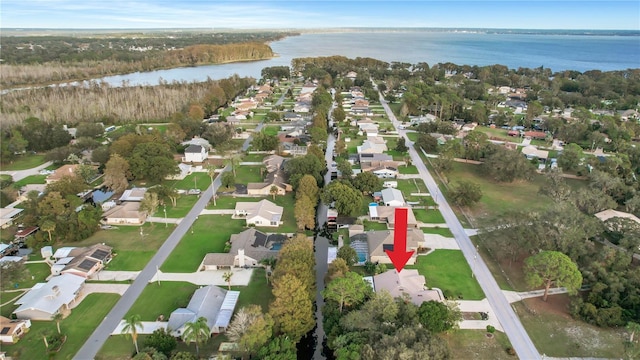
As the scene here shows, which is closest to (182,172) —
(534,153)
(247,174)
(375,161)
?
(247,174)

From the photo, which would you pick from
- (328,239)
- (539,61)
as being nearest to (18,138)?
(328,239)

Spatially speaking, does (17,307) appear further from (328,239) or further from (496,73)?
(496,73)

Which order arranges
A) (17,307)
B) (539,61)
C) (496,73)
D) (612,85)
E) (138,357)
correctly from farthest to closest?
(539,61) < (496,73) < (612,85) < (17,307) < (138,357)

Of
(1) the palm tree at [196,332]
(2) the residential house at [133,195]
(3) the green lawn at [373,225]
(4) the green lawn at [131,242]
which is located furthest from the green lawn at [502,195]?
(2) the residential house at [133,195]

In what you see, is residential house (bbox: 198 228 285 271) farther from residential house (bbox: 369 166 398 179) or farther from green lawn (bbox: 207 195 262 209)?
residential house (bbox: 369 166 398 179)

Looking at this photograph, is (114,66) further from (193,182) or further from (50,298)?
(50,298)
